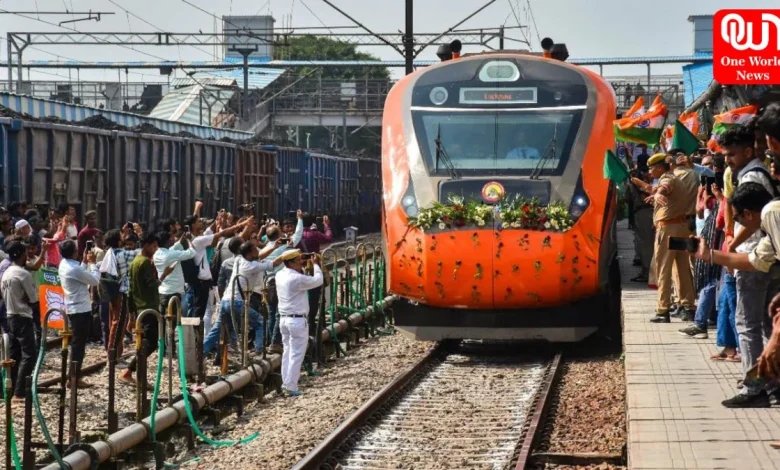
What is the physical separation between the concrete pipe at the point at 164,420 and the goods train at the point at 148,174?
7.83m

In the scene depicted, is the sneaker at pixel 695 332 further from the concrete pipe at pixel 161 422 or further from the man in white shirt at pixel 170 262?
the man in white shirt at pixel 170 262

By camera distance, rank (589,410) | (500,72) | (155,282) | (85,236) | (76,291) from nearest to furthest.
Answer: (589,410), (76,291), (155,282), (500,72), (85,236)

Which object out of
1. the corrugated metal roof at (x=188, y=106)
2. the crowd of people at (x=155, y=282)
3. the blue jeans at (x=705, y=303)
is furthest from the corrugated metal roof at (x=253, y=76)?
the blue jeans at (x=705, y=303)

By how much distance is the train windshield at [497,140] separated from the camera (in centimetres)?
1433

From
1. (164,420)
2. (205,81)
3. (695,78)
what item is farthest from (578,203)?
(205,81)

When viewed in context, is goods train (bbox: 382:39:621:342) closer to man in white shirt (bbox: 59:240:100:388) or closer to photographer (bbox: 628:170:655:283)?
photographer (bbox: 628:170:655:283)

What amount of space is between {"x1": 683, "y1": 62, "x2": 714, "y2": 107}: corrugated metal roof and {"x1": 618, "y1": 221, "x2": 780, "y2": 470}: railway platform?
1986 cm

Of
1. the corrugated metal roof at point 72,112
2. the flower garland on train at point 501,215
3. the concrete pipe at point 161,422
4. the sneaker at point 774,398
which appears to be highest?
the corrugated metal roof at point 72,112

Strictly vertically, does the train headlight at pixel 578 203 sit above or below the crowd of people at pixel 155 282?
above

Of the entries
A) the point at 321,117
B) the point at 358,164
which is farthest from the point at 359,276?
the point at 321,117

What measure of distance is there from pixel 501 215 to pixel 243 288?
289cm

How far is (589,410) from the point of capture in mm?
11734

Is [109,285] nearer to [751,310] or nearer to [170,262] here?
[170,262]

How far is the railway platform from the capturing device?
23.7ft
